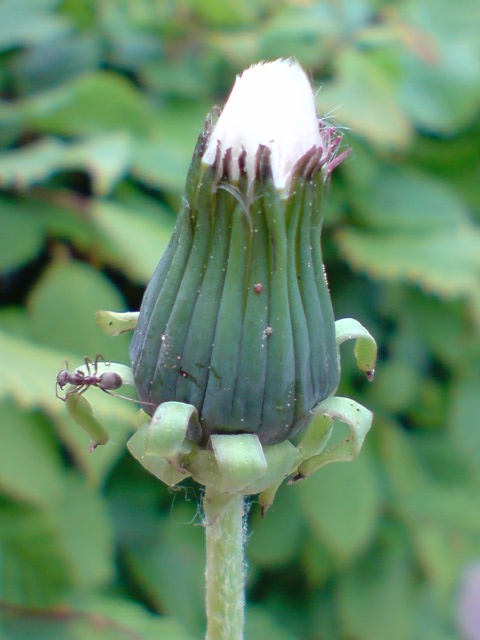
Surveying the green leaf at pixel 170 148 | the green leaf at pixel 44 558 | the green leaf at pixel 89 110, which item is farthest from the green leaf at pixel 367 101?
the green leaf at pixel 44 558

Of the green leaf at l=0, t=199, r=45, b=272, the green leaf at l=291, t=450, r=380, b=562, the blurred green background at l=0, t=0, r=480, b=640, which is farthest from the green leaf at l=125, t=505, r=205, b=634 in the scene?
the green leaf at l=0, t=199, r=45, b=272

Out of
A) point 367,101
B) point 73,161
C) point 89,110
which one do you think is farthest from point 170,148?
point 367,101

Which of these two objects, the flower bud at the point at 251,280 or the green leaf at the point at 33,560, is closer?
the flower bud at the point at 251,280

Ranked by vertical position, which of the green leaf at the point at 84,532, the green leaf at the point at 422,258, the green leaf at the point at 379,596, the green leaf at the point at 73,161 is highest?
the green leaf at the point at 73,161

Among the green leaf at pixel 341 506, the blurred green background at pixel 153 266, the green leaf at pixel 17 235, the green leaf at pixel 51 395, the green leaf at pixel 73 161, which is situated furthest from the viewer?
the green leaf at pixel 341 506

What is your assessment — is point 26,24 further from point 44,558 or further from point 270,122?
point 270,122

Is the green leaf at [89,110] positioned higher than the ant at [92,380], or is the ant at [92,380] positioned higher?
the ant at [92,380]

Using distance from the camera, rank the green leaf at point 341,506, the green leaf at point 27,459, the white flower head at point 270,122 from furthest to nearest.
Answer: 1. the green leaf at point 341,506
2. the green leaf at point 27,459
3. the white flower head at point 270,122

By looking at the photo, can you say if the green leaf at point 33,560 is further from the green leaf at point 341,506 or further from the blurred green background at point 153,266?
the green leaf at point 341,506
